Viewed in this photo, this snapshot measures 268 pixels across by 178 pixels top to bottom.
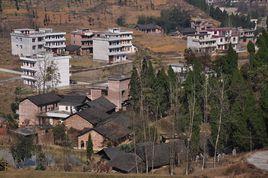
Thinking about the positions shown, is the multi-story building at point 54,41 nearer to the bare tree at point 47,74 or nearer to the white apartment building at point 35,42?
the white apartment building at point 35,42

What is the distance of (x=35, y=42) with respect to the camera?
41312mm

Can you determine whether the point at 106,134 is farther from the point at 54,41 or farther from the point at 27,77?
the point at 54,41

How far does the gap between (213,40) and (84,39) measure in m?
11.8

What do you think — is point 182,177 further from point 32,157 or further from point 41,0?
point 41,0

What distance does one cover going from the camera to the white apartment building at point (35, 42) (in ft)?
135

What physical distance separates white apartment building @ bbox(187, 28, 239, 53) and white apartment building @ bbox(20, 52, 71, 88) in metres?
14.7

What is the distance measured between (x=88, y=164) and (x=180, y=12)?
138 feet

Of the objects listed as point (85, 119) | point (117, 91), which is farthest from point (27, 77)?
point (85, 119)

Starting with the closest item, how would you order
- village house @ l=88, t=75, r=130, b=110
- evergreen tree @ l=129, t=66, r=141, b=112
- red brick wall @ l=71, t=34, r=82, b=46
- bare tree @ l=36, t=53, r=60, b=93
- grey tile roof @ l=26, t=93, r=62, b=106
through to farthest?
1. evergreen tree @ l=129, t=66, r=141, b=112
2. grey tile roof @ l=26, t=93, r=62, b=106
3. village house @ l=88, t=75, r=130, b=110
4. bare tree @ l=36, t=53, r=60, b=93
5. red brick wall @ l=71, t=34, r=82, b=46

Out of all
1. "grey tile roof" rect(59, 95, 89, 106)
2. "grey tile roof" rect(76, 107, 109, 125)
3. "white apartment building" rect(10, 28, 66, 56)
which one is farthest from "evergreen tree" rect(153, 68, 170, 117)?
"white apartment building" rect(10, 28, 66, 56)

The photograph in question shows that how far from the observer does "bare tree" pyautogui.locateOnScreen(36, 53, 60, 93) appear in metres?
32.5

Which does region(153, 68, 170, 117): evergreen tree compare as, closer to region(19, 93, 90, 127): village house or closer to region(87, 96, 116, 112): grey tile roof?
region(87, 96, 116, 112): grey tile roof

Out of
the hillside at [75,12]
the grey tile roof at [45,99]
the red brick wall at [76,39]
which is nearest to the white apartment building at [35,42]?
the red brick wall at [76,39]

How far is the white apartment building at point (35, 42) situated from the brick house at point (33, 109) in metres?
13.5
